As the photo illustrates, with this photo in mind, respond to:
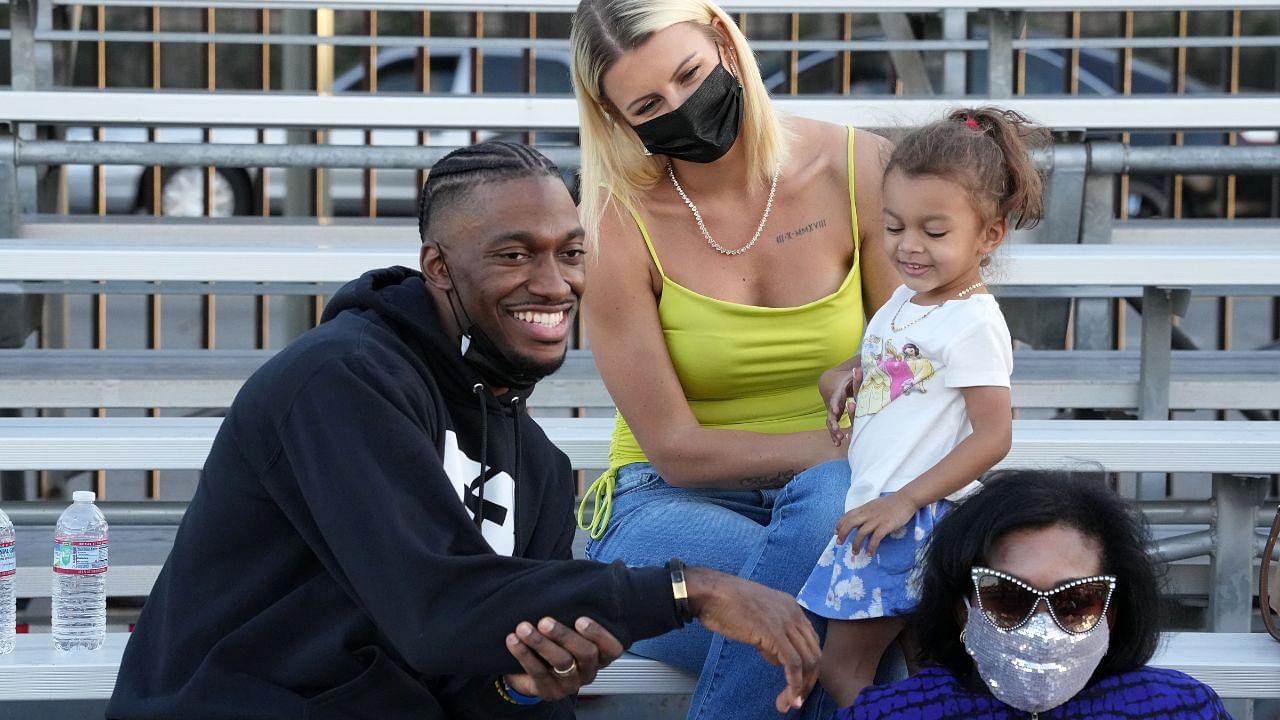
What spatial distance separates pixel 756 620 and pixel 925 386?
457 millimetres

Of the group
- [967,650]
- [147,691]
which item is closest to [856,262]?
[967,650]

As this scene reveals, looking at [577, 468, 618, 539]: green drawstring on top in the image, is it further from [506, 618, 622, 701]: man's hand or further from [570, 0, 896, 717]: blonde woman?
[506, 618, 622, 701]: man's hand

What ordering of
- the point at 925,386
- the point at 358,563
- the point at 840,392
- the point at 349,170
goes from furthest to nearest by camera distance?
the point at 349,170
the point at 840,392
the point at 925,386
the point at 358,563

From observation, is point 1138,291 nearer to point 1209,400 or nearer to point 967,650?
point 1209,400

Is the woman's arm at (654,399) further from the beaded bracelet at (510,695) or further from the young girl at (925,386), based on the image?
the beaded bracelet at (510,695)

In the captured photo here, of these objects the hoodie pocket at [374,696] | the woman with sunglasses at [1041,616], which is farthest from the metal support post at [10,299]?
the woman with sunglasses at [1041,616]

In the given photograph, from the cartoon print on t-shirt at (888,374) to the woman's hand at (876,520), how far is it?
14 centimetres

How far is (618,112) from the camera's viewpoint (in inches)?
84.7

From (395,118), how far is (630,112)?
128cm

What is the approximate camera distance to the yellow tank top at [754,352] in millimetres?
2135

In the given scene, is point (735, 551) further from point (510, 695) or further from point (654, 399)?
point (510, 695)

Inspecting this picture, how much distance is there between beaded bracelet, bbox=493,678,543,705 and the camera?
164 cm

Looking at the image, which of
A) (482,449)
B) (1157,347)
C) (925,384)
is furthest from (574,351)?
(482,449)

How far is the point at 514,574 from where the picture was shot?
4.91 ft
